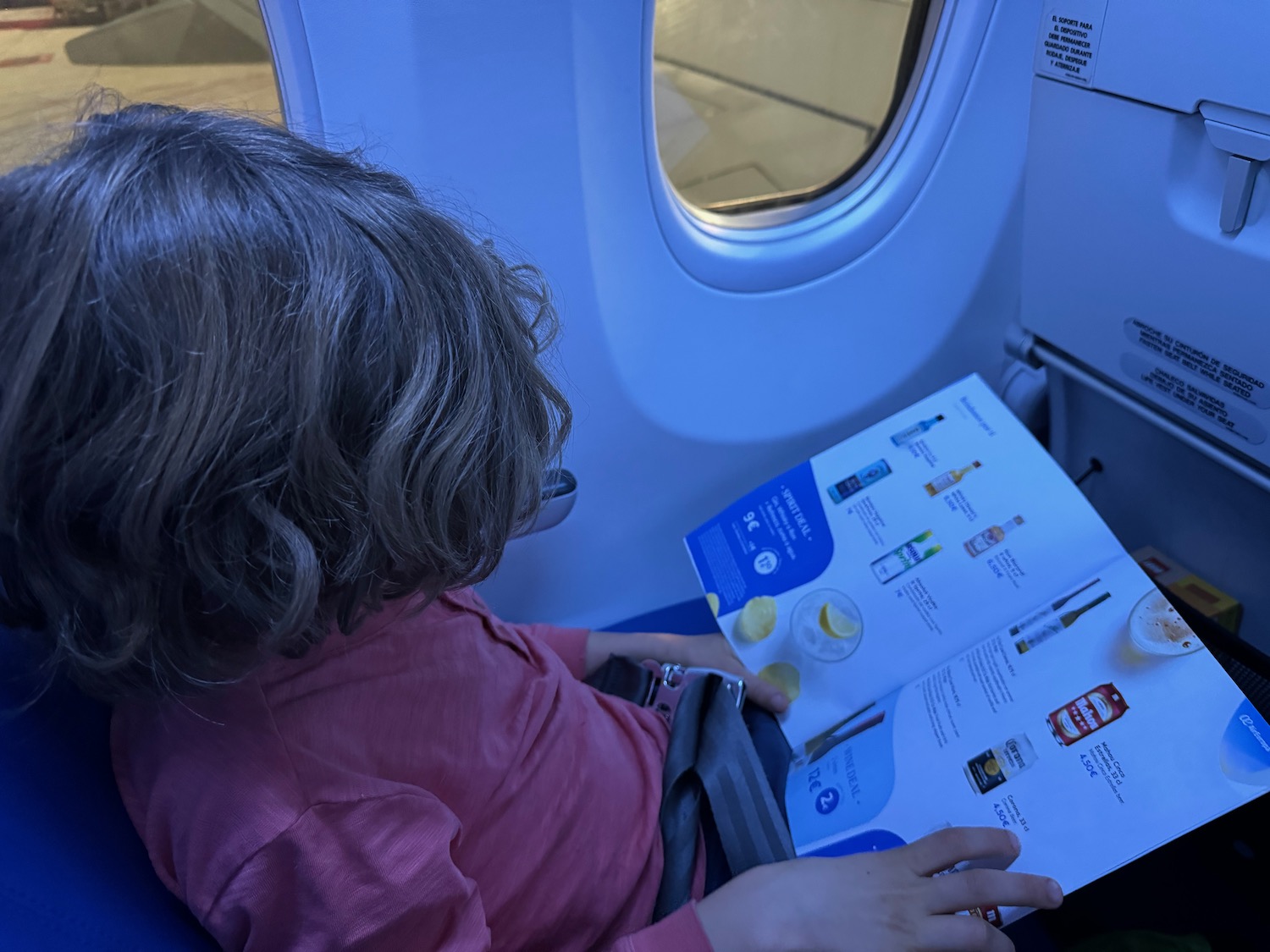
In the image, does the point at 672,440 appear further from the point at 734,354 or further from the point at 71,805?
the point at 71,805

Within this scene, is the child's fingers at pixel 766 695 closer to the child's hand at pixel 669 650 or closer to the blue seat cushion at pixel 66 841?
the child's hand at pixel 669 650

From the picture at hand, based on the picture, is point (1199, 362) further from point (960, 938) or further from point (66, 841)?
point (66, 841)

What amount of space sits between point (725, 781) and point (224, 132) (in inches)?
23.1

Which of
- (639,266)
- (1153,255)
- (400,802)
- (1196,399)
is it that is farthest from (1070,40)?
(400,802)

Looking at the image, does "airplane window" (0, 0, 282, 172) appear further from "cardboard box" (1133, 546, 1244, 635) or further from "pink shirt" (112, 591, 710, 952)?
"cardboard box" (1133, 546, 1244, 635)

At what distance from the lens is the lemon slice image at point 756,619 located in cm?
94

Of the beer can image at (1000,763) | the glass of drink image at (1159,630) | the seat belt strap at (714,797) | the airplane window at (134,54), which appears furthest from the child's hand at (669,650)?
the airplane window at (134,54)

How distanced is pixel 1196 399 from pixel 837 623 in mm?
376

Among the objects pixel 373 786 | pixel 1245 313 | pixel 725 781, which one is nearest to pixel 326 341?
pixel 373 786

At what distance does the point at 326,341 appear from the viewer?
428mm

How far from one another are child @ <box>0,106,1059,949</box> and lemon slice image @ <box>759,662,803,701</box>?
0.28 m

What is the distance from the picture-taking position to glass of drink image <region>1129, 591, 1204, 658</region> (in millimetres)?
675

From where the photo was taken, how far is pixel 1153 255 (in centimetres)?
77

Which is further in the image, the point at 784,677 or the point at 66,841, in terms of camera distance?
the point at 784,677
